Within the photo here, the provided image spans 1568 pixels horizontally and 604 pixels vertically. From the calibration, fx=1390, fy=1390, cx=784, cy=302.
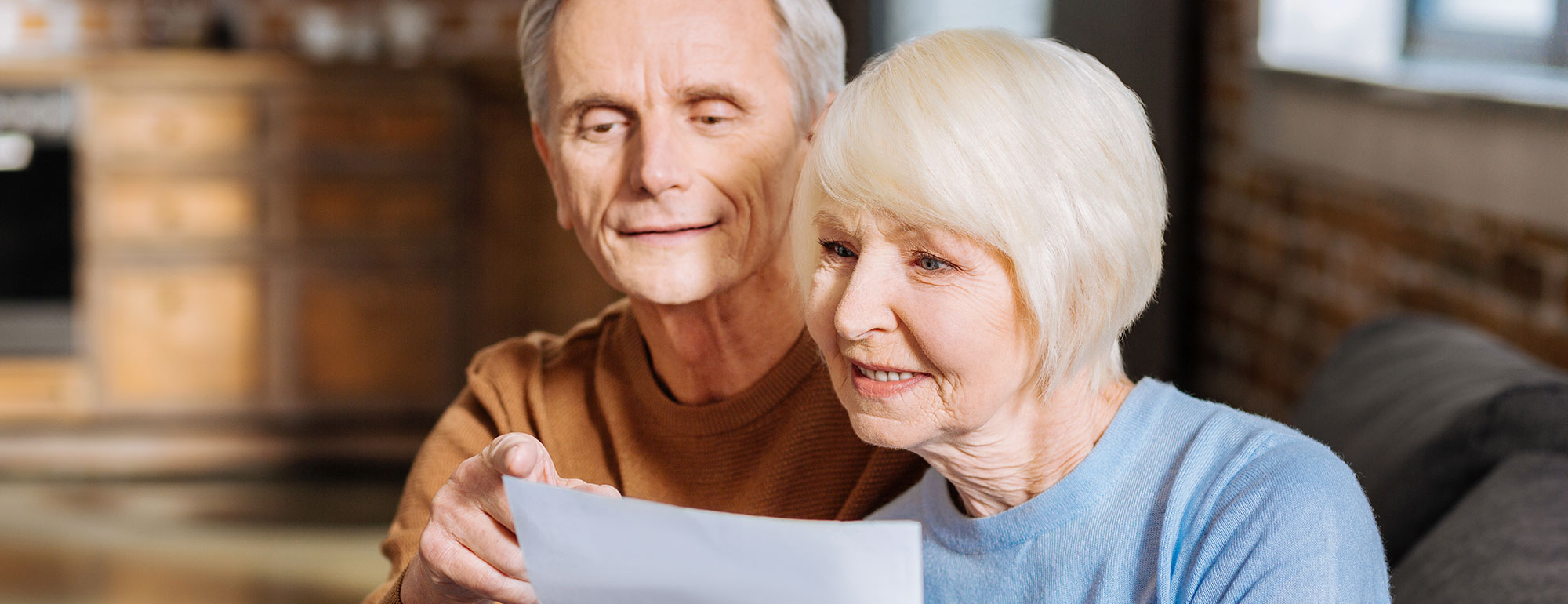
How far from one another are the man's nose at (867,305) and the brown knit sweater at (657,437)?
30 centimetres

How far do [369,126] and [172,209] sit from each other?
68 centimetres

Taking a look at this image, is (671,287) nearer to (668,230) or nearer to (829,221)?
(668,230)

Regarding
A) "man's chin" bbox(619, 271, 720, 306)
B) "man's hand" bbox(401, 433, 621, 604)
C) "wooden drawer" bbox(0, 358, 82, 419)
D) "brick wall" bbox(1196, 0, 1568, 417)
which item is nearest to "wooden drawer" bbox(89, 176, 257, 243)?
"wooden drawer" bbox(0, 358, 82, 419)

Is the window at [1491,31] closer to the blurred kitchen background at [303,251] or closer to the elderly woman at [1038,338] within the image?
the blurred kitchen background at [303,251]

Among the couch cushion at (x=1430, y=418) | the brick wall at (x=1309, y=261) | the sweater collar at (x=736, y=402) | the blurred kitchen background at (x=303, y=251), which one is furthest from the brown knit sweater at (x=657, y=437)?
the blurred kitchen background at (x=303, y=251)

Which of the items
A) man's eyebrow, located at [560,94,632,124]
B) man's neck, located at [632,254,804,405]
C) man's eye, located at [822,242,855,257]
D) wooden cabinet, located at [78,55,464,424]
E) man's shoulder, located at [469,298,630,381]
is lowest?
wooden cabinet, located at [78,55,464,424]

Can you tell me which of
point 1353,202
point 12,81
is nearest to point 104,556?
point 12,81

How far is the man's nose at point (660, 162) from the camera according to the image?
1051mm

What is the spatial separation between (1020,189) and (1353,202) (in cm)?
223

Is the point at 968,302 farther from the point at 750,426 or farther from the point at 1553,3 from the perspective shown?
the point at 1553,3

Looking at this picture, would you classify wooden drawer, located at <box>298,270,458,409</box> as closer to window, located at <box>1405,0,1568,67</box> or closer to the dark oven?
the dark oven

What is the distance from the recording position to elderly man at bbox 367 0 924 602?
106 centimetres

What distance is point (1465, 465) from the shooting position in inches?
53.2

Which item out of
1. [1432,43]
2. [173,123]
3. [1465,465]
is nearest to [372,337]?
[173,123]
